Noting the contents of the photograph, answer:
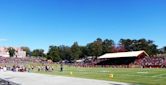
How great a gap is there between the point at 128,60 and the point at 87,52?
246 feet

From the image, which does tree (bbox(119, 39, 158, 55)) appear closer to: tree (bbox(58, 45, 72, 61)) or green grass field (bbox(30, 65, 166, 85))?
tree (bbox(58, 45, 72, 61))

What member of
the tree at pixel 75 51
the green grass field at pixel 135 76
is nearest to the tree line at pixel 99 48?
the tree at pixel 75 51

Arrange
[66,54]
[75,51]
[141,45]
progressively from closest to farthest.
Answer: [141,45] < [75,51] < [66,54]

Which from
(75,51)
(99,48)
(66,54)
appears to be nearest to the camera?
(99,48)

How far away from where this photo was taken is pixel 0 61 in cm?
12875

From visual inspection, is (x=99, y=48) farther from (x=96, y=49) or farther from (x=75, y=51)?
(x=75, y=51)

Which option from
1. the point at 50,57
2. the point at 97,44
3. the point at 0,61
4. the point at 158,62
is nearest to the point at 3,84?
the point at 158,62

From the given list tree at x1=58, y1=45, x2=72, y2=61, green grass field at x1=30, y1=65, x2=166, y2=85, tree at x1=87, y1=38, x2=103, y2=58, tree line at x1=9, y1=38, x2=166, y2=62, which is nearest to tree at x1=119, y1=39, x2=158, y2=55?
tree line at x1=9, y1=38, x2=166, y2=62

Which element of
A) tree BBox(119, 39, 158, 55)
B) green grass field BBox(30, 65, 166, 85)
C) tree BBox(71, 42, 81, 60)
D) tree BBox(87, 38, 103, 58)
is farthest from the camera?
tree BBox(71, 42, 81, 60)

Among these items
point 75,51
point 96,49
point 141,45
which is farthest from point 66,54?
point 141,45

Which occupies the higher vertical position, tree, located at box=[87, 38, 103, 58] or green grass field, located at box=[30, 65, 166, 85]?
tree, located at box=[87, 38, 103, 58]

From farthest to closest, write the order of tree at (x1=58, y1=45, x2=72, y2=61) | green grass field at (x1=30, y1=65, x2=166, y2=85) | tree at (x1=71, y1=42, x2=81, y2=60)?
tree at (x1=58, y1=45, x2=72, y2=61), tree at (x1=71, y1=42, x2=81, y2=60), green grass field at (x1=30, y1=65, x2=166, y2=85)

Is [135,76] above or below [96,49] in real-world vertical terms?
below

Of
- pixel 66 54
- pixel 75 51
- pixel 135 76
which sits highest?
pixel 75 51
